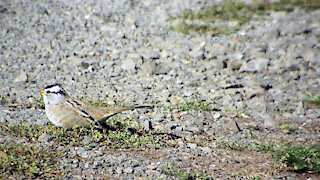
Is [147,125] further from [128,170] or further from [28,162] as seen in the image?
[28,162]

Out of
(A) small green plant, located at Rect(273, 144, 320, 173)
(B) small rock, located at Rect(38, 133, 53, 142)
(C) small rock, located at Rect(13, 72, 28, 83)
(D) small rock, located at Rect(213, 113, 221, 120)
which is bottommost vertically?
(A) small green plant, located at Rect(273, 144, 320, 173)

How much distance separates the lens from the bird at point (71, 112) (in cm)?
743

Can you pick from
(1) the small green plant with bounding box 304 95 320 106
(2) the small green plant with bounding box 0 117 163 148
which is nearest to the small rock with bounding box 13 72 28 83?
(2) the small green plant with bounding box 0 117 163 148

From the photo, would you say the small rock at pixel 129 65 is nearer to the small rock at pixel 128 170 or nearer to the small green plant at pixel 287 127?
the small green plant at pixel 287 127

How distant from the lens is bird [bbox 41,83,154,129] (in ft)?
24.4

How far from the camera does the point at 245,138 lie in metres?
7.91

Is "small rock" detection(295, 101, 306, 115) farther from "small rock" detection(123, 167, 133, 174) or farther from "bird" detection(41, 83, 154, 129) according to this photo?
"small rock" detection(123, 167, 133, 174)

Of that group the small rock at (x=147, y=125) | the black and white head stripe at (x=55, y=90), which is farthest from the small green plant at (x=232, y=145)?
the black and white head stripe at (x=55, y=90)

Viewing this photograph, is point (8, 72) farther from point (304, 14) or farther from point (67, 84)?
point (304, 14)

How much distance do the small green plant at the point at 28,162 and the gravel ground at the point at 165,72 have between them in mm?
229

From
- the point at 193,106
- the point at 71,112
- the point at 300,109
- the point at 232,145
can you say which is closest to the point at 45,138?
the point at 71,112

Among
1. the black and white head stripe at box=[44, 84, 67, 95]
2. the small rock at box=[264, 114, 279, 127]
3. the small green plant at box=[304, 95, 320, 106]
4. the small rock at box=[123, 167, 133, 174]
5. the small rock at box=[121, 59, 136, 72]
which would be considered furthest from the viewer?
the small rock at box=[121, 59, 136, 72]

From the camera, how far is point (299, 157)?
22.4ft

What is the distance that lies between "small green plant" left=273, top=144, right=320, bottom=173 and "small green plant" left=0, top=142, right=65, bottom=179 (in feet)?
10.7
